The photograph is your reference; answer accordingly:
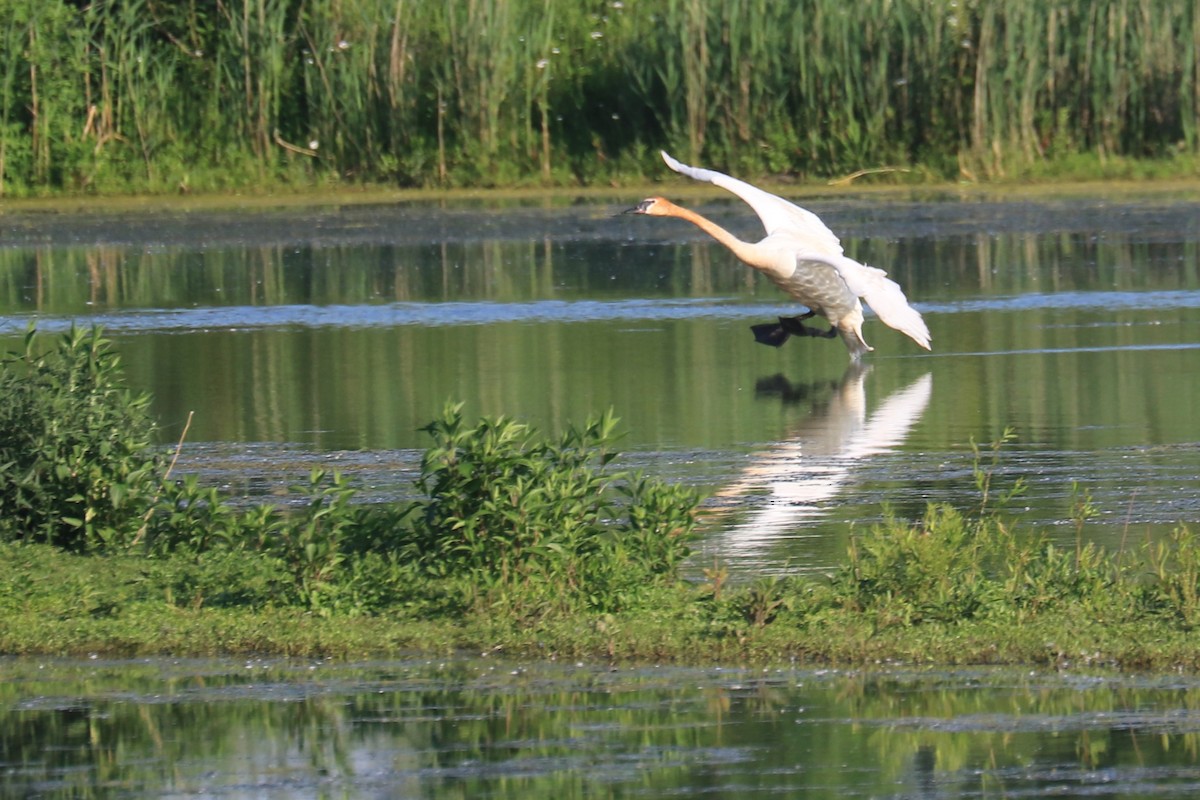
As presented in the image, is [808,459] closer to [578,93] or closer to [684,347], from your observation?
[684,347]

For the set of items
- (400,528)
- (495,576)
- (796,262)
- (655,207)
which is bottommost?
(495,576)

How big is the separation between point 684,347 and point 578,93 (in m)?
10.7

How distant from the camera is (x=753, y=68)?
76.1 ft

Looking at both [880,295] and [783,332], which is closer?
[880,295]

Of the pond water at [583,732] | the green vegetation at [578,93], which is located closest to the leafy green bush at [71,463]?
the pond water at [583,732]

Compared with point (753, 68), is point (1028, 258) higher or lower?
lower

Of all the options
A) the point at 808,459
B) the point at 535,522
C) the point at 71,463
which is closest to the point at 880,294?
the point at 808,459

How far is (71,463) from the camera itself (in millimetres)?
8438

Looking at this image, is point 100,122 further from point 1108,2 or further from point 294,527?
point 294,527

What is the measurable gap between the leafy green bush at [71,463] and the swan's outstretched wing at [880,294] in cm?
406

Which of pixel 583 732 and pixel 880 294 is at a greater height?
pixel 880 294

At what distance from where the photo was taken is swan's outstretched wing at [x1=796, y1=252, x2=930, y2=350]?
36.3ft

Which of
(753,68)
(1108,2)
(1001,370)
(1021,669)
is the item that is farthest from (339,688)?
(1108,2)

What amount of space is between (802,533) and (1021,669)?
2.07 metres
